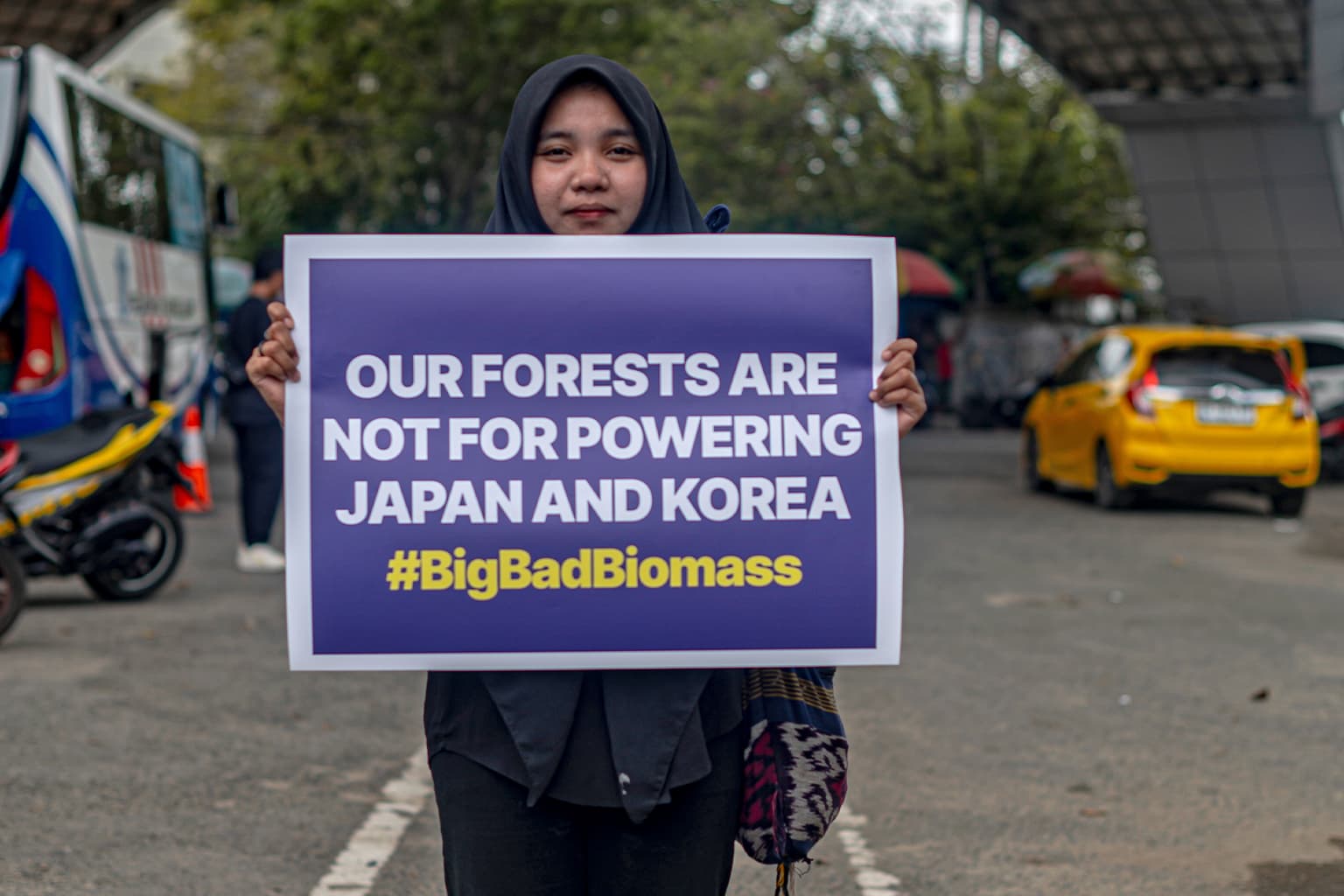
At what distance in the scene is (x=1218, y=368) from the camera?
15766 millimetres

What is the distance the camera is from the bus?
13.8 metres

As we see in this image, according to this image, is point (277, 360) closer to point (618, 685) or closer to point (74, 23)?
point (618, 685)

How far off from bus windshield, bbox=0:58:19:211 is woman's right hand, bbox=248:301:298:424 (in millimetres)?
12095

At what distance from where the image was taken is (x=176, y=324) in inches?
699

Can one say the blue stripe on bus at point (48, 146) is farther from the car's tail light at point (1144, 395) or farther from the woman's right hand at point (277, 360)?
the woman's right hand at point (277, 360)

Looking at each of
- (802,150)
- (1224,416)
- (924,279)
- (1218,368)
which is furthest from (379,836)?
(802,150)

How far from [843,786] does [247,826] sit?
3070mm

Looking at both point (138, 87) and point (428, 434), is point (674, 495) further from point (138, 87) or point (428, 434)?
point (138, 87)

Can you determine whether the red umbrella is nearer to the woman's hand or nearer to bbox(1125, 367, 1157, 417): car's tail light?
bbox(1125, 367, 1157, 417): car's tail light

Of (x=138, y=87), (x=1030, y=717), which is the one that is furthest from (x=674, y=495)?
(x=138, y=87)

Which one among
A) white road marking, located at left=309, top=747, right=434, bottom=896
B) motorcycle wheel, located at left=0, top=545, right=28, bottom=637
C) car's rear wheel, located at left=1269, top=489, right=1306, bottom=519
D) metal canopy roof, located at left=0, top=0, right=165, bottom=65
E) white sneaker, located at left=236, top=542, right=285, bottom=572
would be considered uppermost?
metal canopy roof, located at left=0, top=0, right=165, bottom=65

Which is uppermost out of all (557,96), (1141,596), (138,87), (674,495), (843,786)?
(138,87)

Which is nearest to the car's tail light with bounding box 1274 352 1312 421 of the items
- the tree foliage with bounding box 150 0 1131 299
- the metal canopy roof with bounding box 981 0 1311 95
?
the metal canopy roof with bounding box 981 0 1311 95

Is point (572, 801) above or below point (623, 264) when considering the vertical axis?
below
